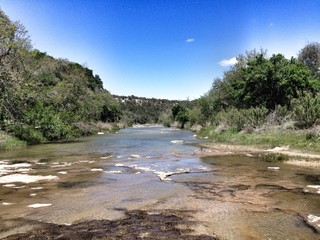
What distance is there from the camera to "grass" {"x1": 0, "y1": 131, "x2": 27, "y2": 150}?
2808 centimetres

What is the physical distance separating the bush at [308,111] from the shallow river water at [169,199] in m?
9.01

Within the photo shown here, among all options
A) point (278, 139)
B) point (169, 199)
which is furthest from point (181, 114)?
point (169, 199)

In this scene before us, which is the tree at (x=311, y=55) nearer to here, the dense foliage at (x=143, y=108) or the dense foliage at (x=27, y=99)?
the dense foliage at (x=27, y=99)

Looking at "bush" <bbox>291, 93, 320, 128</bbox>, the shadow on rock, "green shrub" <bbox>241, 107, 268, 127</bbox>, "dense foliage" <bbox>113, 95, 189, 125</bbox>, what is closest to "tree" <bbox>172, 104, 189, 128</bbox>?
"dense foliage" <bbox>113, 95, 189, 125</bbox>

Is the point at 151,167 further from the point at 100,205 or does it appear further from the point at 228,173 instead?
the point at 100,205

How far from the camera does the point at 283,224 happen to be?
312 inches

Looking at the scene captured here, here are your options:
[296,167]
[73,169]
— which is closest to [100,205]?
[73,169]

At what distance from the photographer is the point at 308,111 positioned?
25.5 meters

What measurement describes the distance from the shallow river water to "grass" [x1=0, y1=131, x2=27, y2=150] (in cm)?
1138

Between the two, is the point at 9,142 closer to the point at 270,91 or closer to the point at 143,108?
the point at 270,91

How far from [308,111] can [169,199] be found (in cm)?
1862

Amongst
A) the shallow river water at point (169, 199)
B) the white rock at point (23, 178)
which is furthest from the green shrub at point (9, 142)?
the white rock at point (23, 178)

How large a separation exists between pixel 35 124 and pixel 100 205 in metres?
27.7

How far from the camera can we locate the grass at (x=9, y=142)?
28078mm
